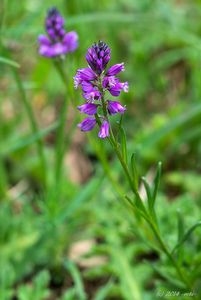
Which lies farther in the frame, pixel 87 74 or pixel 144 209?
pixel 144 209

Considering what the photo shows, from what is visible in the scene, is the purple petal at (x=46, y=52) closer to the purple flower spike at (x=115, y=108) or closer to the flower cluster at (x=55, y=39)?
the flower cluster at (x=55, y=39)

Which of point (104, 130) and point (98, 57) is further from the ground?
point (98, 57)

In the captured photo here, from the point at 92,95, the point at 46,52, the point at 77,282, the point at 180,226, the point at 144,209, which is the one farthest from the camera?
the point at 77,282

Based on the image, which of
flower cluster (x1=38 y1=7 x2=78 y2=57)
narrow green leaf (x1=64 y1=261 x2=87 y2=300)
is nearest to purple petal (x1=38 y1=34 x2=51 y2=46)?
flower cluster (x1=38 y1=7 x2=78 y2=57)

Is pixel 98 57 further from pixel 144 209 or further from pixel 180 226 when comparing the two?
pixel 180 226

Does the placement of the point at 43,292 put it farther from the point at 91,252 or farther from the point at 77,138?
the point at 77,138

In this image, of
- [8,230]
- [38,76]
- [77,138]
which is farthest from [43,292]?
[38,76]

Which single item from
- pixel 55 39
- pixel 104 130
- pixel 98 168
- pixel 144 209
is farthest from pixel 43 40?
pixel 98 168
